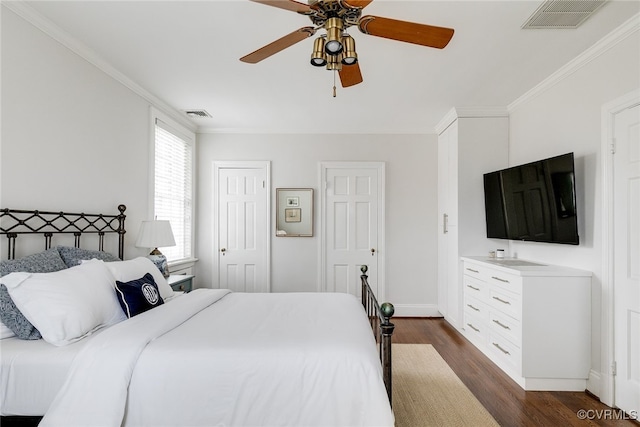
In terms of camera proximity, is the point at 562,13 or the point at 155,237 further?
the point at 155,237

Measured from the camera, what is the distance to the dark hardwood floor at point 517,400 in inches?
90.2

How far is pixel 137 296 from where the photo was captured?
2098 mm

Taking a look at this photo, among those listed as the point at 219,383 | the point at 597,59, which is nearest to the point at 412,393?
the point at 219,383

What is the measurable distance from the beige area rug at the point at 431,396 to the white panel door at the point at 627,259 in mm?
999

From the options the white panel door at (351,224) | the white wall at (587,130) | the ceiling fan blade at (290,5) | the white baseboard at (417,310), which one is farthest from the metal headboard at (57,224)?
the white wall at (587,130)

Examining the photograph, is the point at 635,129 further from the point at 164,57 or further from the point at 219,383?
the point at 164,57

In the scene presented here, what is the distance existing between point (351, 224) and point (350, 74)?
2848mm

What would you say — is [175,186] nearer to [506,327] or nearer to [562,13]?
[506,327]

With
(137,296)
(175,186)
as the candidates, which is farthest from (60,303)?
(175,186)

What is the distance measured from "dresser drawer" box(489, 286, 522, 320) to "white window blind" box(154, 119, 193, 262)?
3.59m

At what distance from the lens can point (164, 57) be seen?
2775 mm

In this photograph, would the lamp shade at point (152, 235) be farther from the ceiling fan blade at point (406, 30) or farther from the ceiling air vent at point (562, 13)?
the ceiling air vent at point (562, 13)

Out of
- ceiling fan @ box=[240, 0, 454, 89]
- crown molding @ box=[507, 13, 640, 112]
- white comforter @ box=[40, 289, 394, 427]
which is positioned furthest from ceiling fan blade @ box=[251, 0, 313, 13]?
crown molding @ box=[507, 13, 640, 112]

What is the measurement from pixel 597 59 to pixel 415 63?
4.45 feet
